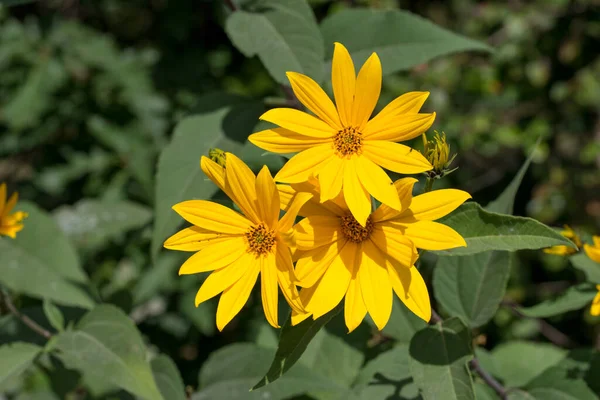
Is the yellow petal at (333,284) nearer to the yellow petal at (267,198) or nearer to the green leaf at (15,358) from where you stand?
the yellow petal at (267,198)

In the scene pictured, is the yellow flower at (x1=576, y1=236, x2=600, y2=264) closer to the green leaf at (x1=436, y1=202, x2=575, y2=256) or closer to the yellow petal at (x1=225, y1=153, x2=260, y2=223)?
the green leaf at (x1=436, y1=202, x2=575, y2=256)

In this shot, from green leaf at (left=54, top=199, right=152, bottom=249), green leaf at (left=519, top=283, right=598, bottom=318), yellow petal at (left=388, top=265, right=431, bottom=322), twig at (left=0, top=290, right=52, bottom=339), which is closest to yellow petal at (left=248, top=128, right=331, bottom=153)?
yellow petal at (left=388, top=265, right=431, bottom=322)

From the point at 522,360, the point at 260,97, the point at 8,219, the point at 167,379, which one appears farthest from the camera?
the point at 260,97

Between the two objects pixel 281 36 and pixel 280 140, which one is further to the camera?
pixel 281 36

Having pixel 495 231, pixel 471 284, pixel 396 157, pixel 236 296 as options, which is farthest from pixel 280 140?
pixel 471 284

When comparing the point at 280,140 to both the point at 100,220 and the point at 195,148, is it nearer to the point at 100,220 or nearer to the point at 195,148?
the point at 195,148

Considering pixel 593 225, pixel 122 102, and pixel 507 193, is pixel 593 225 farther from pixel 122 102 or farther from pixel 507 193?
pixel 122 102

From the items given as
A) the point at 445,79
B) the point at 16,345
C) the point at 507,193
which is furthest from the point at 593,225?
the point at 16,345
